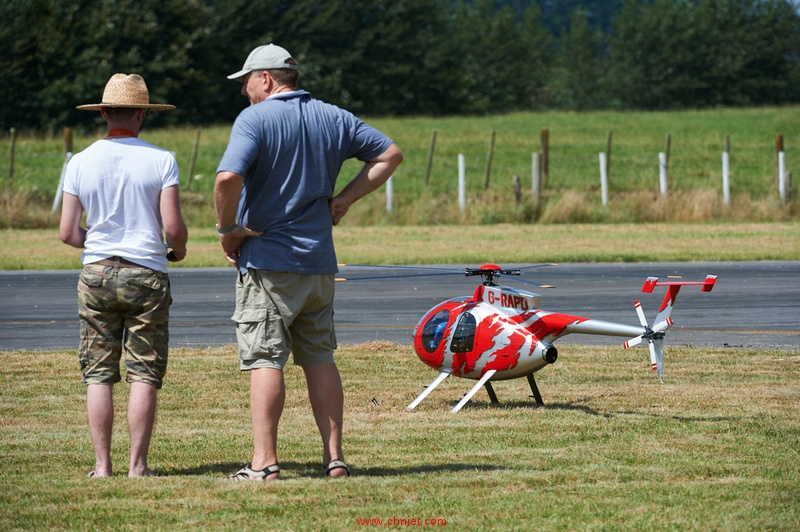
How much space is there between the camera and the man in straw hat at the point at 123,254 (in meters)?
5.49

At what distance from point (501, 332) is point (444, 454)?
5.41 feet

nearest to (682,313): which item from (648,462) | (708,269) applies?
(708,269)

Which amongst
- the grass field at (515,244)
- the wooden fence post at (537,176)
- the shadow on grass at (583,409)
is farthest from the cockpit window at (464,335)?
the wooden fence post at (537,176)

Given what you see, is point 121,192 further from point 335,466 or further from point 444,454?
point 444,454

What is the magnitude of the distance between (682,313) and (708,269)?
194 inches

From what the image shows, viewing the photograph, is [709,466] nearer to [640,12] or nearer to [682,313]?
[682,313]

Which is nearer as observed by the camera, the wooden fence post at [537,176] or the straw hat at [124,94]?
the straw hat at [124,94]

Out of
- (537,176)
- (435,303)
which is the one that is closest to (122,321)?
(435,303)

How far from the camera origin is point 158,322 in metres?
5.60

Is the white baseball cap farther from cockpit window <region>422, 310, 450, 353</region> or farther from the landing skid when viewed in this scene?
cockpit window <region>422, 310, 450, 353</region>

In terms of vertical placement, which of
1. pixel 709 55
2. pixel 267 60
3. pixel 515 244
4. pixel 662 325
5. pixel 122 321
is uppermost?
pixel 709 55

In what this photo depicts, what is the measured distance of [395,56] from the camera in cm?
7181
